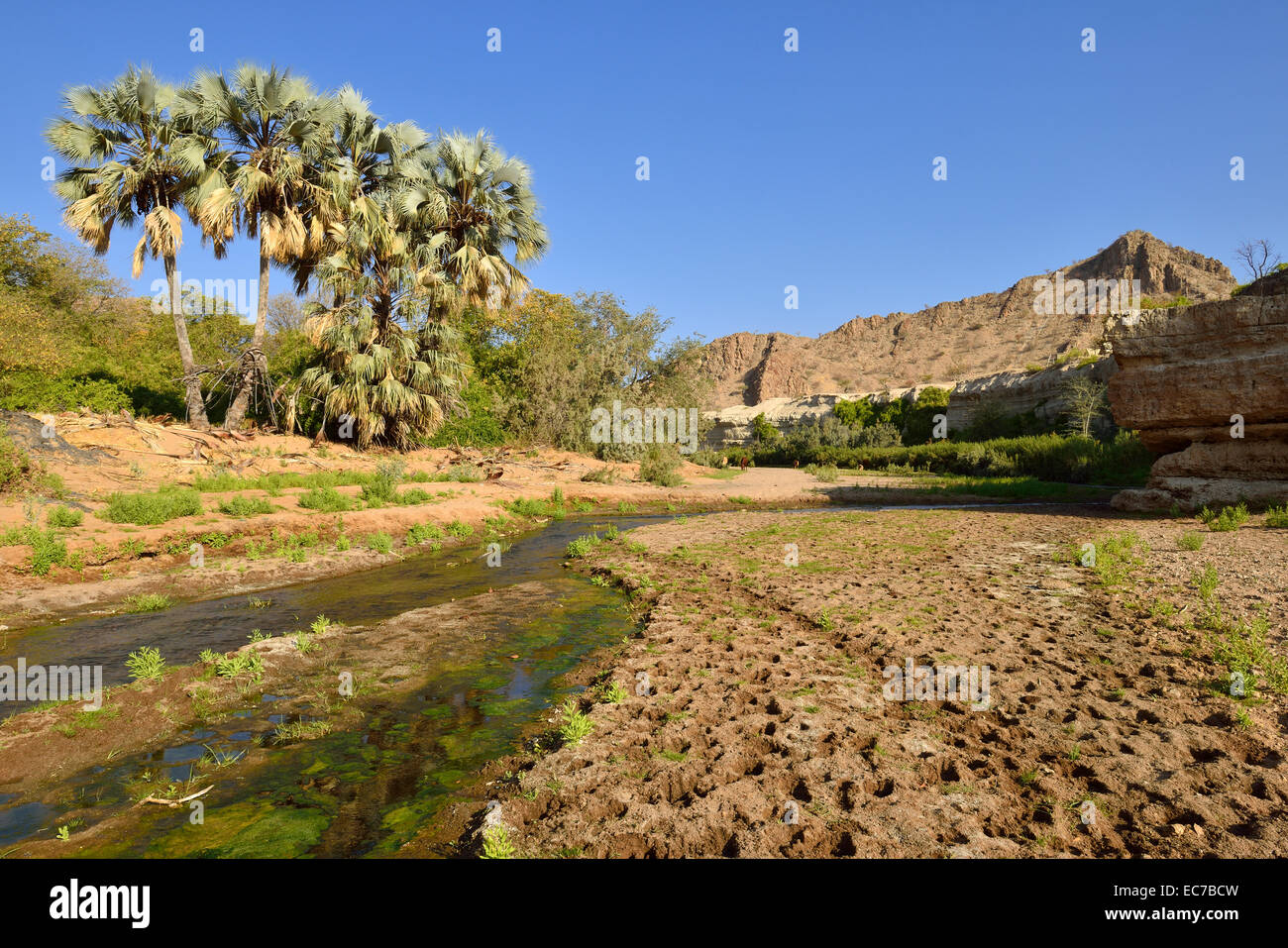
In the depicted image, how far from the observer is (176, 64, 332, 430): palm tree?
18422mm

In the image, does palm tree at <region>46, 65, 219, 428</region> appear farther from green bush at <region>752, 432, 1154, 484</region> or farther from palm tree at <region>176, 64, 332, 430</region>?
green bush at <region>752, 432, 1154, 484</region>

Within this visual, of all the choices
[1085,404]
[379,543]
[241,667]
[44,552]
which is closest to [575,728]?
[241,667]

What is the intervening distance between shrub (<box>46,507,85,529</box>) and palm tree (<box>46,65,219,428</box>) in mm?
10904

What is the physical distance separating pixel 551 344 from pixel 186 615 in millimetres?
21276

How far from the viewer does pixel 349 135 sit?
810 inches

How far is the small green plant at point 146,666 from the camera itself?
4953 mm

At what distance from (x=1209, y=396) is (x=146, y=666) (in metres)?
17.3

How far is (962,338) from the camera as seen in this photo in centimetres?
6675

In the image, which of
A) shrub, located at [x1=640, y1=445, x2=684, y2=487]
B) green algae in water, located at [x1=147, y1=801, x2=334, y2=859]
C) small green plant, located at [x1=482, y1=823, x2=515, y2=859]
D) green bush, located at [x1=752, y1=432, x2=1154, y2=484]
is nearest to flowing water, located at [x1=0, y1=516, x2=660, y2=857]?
green algae in water, located at [x1=147, y1=801, x2=334, y2=859]

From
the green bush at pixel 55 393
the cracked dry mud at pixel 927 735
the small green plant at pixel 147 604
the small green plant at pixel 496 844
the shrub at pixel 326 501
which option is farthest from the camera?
the green bush at pixel 55 393

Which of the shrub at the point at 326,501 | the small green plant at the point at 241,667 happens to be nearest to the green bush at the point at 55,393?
the shrub at the point at 326,501

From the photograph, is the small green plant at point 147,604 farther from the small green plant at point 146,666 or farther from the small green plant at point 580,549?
the small green plant at point 580,549

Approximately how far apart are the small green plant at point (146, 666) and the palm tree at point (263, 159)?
647 inches
